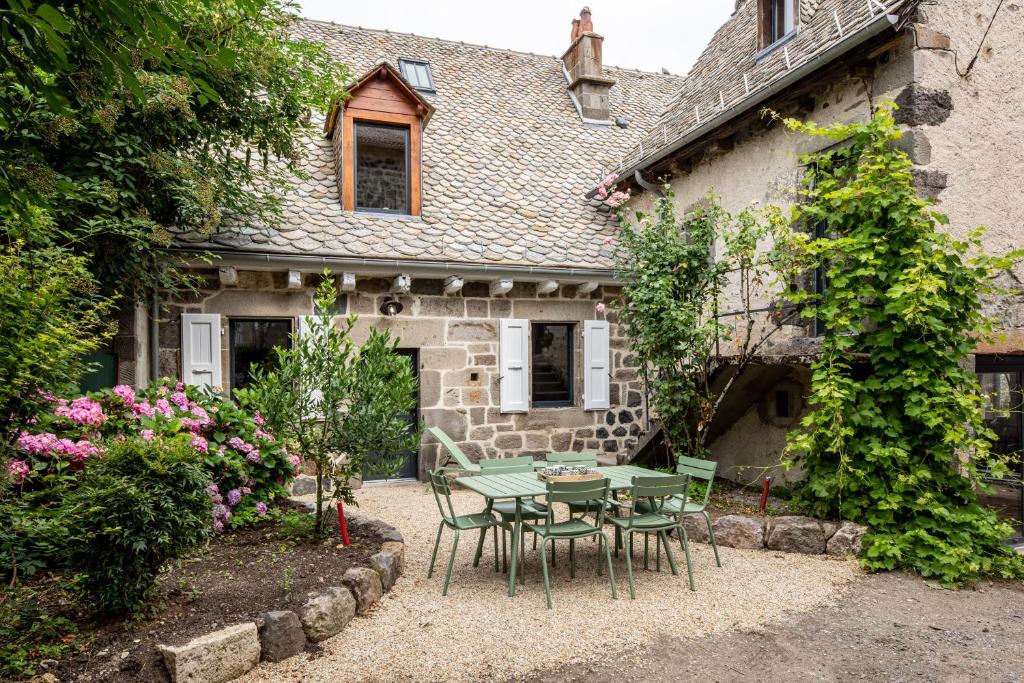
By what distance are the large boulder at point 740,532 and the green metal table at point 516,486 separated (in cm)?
91

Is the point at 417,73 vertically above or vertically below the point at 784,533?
above

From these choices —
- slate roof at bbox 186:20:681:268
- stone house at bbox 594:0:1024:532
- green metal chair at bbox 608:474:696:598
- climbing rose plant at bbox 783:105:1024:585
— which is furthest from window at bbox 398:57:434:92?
green metal chair at bbox 608:474:696:598

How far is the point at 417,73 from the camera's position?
10.5m

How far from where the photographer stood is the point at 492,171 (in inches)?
372

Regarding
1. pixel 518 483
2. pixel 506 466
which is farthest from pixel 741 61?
pixel 518 483

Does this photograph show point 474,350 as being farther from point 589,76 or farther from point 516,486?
point 589,76

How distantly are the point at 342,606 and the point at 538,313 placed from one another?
5188 mm

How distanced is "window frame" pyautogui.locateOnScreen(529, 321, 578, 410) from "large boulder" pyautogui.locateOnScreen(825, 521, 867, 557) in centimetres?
388

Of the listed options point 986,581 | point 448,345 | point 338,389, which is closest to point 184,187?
point 338,389

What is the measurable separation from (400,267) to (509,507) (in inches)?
132

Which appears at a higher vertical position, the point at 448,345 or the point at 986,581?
the point at 448,345

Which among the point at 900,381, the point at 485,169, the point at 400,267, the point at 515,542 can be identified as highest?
the point at 485,169

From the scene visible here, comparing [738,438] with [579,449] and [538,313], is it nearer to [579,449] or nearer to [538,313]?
[579,449]

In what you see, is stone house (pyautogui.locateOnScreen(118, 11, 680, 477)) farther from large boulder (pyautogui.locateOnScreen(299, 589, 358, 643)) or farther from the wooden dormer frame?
large boulder (pyautogui.locateOnScreen(299, 589, 358, 643))
